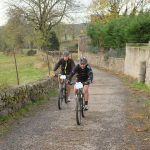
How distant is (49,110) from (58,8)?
40289mm

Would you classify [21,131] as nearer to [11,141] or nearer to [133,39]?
[11,141]

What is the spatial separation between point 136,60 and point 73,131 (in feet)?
49.2

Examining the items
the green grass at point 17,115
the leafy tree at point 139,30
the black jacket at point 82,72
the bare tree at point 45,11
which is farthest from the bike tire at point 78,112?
the bare tree at point 45,11

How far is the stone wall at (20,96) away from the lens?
35.5 feet

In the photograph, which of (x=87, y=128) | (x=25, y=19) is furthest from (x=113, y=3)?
(x=87, y=128)

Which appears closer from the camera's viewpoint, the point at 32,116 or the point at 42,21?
the point at 32,116

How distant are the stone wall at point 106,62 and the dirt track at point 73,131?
1673cm

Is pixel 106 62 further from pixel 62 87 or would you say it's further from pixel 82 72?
pixel 82 72

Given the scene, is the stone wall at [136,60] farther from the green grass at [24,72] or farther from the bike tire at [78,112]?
the bike tire at [78,112]

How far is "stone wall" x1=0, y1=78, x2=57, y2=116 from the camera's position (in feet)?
35.5

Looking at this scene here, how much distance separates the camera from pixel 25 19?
169 feet

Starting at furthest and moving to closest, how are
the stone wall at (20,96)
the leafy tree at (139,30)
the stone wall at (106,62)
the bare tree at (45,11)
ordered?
the bare tree at (45,11) → the stone wall at (106,62) → the leafy tree at (139,30) → the stone wall at (20,96)

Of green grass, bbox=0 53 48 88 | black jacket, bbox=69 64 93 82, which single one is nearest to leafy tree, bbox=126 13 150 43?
green grass, bbox=0 53 48 88

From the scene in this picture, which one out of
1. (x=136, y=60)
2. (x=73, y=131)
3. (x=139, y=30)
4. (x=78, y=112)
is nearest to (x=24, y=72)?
(x=139, y=30)
